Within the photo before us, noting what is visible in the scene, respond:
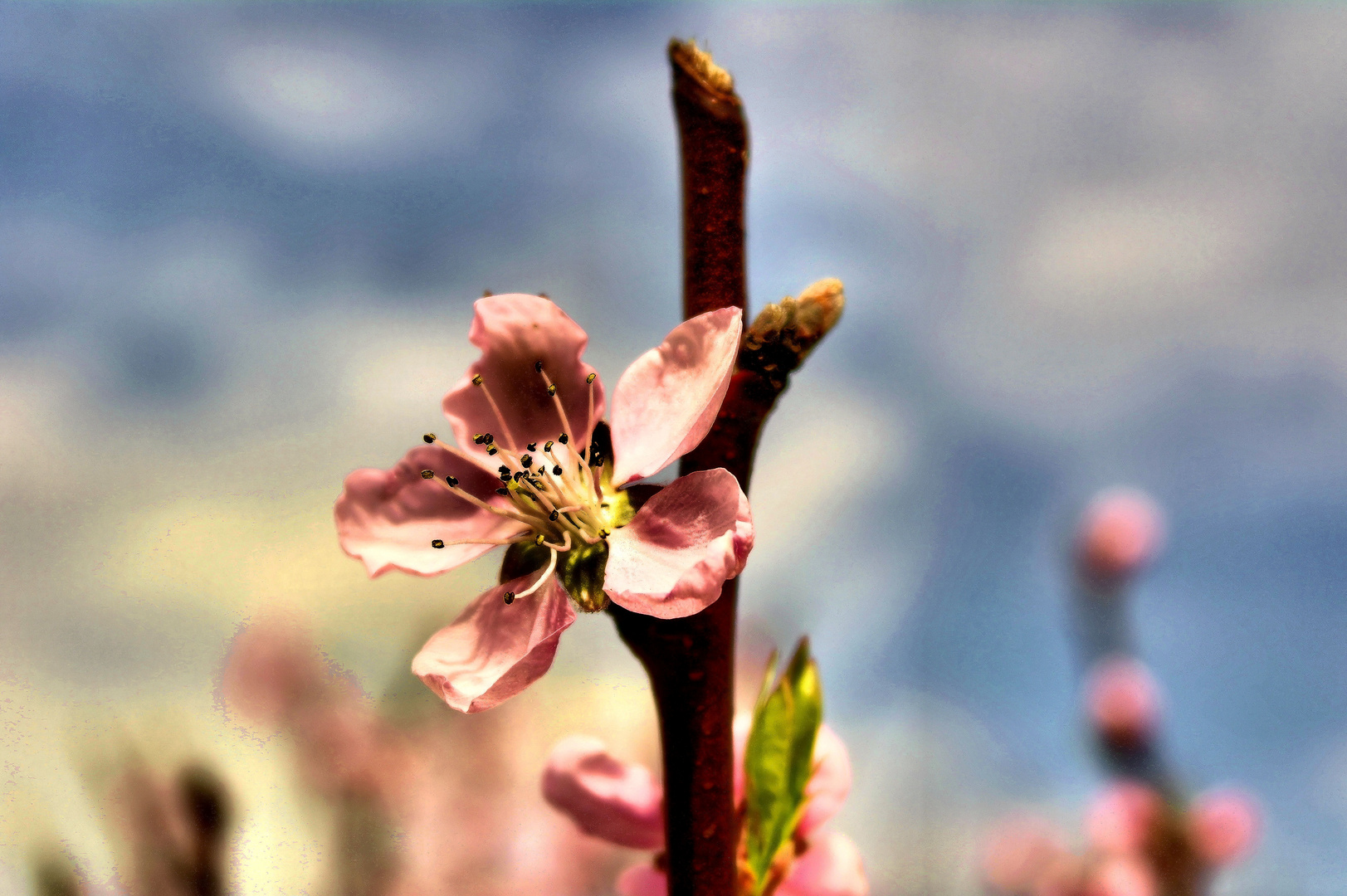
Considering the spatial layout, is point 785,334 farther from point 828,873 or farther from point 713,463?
point 828,873

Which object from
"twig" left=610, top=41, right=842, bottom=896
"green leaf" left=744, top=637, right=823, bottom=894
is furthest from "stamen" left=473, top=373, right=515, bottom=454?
"green leaf" left=744, top=637, right=823, bottom=894

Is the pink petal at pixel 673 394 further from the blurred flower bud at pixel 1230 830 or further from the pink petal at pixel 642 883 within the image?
the blurred flower bud at pixel 1230 830

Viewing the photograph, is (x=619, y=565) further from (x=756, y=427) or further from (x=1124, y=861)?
(x=1124, y=861)

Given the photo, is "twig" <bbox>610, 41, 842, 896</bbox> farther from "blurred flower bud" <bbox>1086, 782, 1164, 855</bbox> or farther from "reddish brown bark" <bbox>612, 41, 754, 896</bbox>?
"blurred flower bud" <bbox>1086, 782, 1164, 855</bbox>

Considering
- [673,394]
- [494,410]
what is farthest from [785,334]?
[494,410]

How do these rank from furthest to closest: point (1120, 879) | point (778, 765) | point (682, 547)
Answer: point (1120, 879)
point (778, 765)
point (682, 547)

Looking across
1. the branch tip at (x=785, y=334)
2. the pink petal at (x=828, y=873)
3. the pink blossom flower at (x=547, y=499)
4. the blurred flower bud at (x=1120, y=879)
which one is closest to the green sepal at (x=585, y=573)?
the pink blossom flower at (x=547, y=499)
